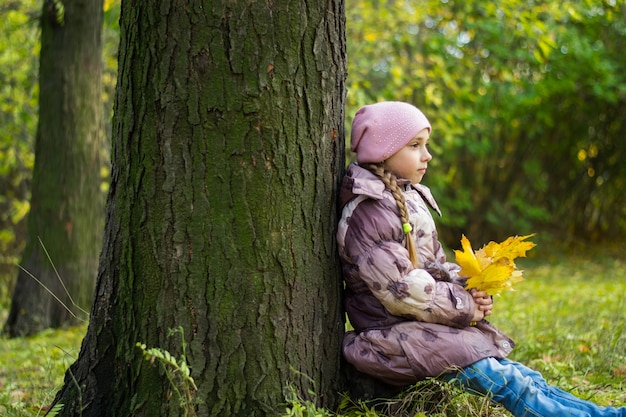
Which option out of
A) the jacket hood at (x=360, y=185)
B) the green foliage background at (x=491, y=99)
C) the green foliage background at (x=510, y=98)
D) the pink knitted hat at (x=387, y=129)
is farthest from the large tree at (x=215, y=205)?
the green foliage background at (x=510, y=98)

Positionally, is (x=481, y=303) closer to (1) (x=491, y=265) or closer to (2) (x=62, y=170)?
(1) (x=491, y=265)

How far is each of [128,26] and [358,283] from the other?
55.7 inches

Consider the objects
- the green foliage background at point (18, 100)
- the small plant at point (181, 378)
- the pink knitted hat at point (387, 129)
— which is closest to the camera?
the small plant at point (181, 378)

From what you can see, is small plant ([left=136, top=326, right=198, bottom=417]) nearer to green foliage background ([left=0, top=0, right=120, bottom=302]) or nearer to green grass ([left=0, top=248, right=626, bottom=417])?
green grass ([left=0, top=248, right=626, bottom=417])

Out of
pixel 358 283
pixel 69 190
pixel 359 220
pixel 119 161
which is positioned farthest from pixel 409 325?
pixel 69 190

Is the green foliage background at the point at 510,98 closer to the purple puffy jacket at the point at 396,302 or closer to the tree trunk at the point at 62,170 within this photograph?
the tree trunk at the point at 62,170

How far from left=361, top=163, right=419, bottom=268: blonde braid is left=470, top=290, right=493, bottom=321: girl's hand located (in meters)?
0.28

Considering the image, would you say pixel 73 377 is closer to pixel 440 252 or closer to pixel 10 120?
pixel 440 252

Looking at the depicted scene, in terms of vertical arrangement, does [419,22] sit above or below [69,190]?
above

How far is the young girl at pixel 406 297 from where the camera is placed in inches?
114

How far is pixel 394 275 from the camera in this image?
2.86 meters

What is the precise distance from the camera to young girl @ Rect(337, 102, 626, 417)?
288 centimetres

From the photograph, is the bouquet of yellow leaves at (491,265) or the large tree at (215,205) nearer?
the large tree at (215,205)

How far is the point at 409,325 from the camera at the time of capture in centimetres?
294
